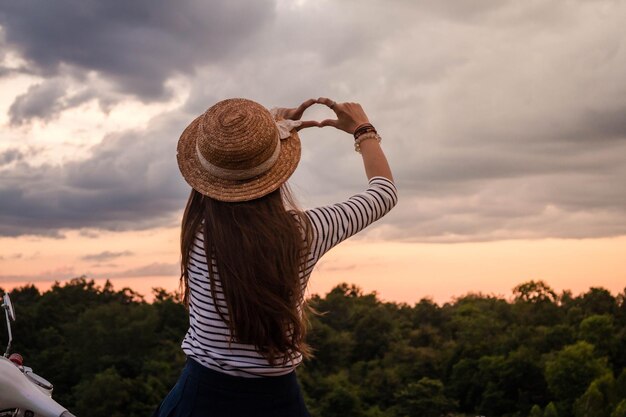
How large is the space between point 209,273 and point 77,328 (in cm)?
6785

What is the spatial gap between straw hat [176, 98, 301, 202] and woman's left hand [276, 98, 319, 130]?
0.64ft

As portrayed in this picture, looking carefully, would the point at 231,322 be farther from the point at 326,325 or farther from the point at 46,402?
the point at 326,325

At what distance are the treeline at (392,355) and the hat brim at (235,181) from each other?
5297 centimetres

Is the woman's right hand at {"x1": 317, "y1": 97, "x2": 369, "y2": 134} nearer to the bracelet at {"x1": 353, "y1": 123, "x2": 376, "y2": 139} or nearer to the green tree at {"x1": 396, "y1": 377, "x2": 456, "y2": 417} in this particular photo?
the bracelet at {"x1": 353, "y1": 123, "x2": 376, "y2": 139}

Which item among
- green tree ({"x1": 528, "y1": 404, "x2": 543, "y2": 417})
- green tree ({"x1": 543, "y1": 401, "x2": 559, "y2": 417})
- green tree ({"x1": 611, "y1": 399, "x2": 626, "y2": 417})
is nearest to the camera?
green tree ({"x1": 611, "y1": 399, "x2": 626, "y2": 417})

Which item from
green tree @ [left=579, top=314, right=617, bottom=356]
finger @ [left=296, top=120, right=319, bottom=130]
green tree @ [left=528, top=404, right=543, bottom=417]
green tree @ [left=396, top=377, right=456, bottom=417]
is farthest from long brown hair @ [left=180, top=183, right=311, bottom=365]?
green tree @ [left=579, top=314, right=617, bottom=356]

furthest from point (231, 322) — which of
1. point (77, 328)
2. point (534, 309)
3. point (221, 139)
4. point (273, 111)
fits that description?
point (534, 309)

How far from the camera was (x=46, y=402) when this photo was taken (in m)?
2.23

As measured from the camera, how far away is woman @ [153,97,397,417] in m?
2.28

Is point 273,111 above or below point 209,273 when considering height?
above

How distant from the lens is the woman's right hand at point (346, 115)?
8.71ft

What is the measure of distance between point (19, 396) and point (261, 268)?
0.70 meters

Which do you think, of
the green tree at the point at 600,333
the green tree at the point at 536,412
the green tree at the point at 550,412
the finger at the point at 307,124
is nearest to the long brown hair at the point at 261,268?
the finger at the point at 307,124

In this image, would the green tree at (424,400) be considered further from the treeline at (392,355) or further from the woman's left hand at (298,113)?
the woman's left hand at (298,113)
